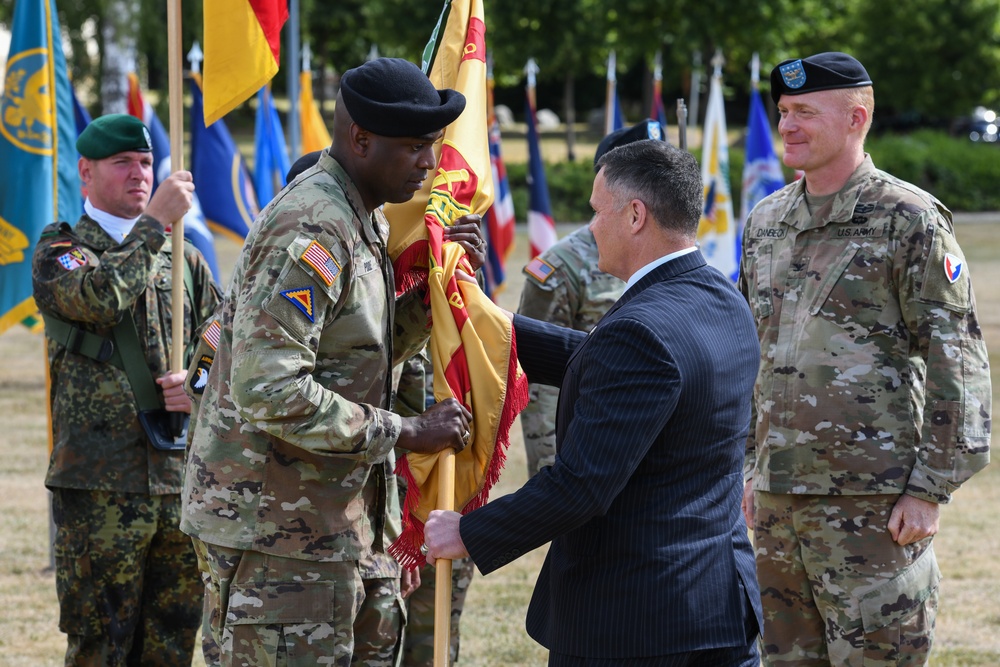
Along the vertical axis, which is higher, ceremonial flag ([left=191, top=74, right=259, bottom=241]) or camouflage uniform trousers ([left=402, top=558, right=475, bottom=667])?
ceremonial flag ([left=191, top=74, right=259, bottom=241])

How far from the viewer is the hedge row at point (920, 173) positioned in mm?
29328

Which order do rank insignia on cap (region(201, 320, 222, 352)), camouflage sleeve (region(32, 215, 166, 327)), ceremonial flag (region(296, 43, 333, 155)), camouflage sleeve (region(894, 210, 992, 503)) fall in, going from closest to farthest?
rank insignia on cap (region(201, 320, 222, 352)) < camouflage sleeve (region(894, 210, 992, 503)) < camouflage sleeve (region(32, 215, 166, 327)) < ceremonial flag (region(296, 43, 333, 155))

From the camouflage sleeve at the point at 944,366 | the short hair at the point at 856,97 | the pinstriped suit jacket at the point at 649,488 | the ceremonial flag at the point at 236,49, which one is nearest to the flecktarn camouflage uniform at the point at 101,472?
the ceremonial flag at the point at 236,49

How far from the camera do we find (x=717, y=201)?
13688mm

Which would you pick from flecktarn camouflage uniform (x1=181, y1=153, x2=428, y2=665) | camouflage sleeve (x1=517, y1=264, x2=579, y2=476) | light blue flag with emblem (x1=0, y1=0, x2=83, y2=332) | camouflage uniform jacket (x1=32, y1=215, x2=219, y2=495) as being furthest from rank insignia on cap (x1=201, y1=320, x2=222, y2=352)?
light blue flag with emblem (x1=0, y1=0, x2=83, y2=332)

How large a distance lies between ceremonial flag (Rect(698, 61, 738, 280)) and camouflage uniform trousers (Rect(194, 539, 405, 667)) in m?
10.1

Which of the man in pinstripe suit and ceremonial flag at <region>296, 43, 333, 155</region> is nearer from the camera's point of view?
the man in pinstripe suit

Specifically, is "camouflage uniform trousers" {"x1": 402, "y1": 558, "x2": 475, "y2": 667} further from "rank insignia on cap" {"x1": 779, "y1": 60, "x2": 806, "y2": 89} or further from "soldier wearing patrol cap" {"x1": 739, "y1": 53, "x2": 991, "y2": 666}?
"rank insignia on cap" {"x1": 779, "y1": 60, "x2": 806, "y2": 89}

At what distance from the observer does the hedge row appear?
96.2 feet

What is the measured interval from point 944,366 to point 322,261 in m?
2.11

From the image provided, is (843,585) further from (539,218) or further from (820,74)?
(539,218)

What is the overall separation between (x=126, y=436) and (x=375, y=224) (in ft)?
5.93

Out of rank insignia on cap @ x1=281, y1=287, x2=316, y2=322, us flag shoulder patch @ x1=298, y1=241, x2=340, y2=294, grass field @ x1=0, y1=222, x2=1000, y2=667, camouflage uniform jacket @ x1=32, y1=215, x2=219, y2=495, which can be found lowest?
grass field @ x1=0, y1=222, x2=1000, y2=667

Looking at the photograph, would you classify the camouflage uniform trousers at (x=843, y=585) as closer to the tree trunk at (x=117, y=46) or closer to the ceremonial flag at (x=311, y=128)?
the ceremonial flag at (x=311, y=128)
